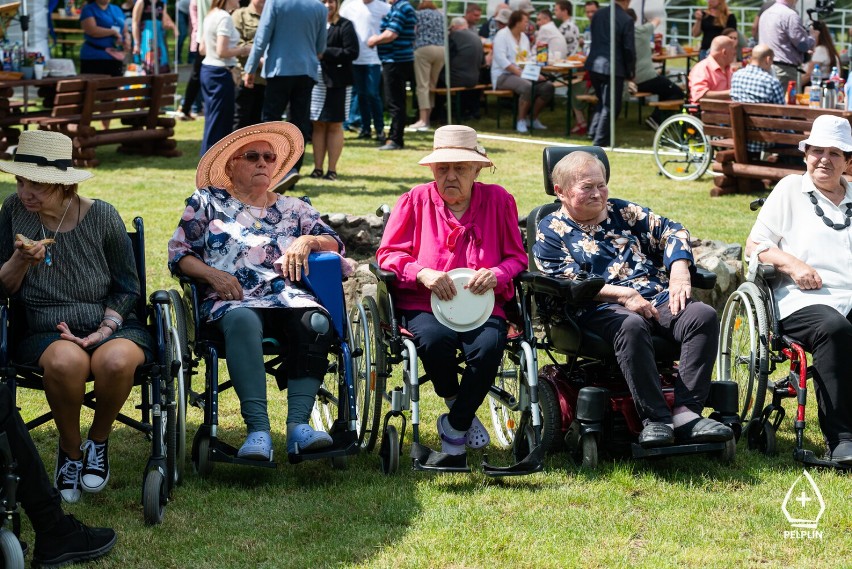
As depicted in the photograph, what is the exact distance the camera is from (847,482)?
4461 mm

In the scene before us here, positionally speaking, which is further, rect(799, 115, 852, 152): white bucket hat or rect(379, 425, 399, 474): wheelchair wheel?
rect(799, 115, 852, 152): white bucket hat

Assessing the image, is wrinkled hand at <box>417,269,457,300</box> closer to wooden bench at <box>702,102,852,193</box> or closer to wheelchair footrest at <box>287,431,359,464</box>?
wheelchair footrest at <box>287,431,359,464</box>

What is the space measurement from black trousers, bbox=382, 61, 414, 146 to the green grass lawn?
8.10 m

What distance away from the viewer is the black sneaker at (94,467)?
4.28 meters

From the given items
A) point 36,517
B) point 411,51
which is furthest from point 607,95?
point 36,517

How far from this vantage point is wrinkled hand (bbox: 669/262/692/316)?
4707mm

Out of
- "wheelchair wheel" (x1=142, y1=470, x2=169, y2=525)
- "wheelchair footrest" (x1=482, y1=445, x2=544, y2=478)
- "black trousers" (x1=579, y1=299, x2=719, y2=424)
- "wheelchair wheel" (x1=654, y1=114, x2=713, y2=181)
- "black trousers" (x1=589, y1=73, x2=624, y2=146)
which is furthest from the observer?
"black trousers" (x1=589, y1=73, x2=624, y2=146)

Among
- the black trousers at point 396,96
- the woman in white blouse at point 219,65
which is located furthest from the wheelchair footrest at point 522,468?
the black trousers at point 396,96

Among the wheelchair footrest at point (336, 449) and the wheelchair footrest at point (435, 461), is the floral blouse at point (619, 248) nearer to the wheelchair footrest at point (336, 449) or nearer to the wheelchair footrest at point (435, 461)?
the wheelchair footrest at point (435, 461)

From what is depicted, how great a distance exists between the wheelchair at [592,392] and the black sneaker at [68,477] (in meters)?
1.79

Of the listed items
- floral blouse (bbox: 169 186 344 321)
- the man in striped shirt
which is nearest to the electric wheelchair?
floral blouse (bbox: 169 186 344 321)

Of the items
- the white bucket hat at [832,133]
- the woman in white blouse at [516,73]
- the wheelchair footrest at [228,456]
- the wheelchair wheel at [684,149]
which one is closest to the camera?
the wheelchair footrest at [228,456]

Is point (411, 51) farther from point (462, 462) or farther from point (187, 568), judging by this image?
point (187, 568)

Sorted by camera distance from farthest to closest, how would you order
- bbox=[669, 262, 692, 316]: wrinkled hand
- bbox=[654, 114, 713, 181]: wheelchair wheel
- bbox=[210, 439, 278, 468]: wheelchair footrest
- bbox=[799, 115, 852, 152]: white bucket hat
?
bbox=[654, 114, 713, 181]: wheelchair wheel, bbox=[799, 115, 852, 152]: white bucket hat, bbox=[669, 262, 692, 316]: wrinkled hand, bbox=[210, 439, 278, 468]: wheelchair footrest
